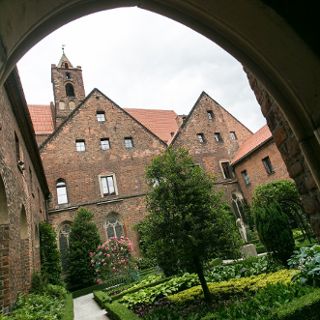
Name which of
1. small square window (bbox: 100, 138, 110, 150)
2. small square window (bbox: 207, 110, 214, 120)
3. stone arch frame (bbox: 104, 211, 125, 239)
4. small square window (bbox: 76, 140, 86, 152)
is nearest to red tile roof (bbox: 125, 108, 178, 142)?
small square window (bbox: 207, 110, 214, 120)

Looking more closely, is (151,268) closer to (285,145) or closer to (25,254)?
(25,254)

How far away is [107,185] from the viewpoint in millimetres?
22641

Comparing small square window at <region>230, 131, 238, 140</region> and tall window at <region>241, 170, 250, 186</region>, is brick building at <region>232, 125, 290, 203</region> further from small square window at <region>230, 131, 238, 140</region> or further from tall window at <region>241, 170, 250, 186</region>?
small square window at <region>230, 131, 238, 140</region>

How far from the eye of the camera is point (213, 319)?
16.7ft

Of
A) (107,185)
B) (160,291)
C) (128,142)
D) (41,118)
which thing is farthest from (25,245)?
(41,118)

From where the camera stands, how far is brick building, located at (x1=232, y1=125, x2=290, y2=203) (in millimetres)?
20878

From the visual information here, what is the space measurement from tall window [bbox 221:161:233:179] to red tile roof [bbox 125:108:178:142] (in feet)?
26.2

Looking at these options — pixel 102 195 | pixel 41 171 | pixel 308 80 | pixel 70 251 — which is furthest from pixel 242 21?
pixel 102 195

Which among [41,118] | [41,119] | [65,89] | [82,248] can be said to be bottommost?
[82,248]

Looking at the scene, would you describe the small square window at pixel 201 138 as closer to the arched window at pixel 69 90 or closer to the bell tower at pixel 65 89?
the bell tower at pixel 65 89

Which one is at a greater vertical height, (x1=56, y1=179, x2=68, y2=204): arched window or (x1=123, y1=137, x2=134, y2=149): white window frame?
(x1=123, y1=137, x2=134, y2=149): white window frame

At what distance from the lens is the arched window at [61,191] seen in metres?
21.1

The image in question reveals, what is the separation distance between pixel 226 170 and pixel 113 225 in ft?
36.6

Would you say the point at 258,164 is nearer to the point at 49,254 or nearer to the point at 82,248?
the point at 82,248
